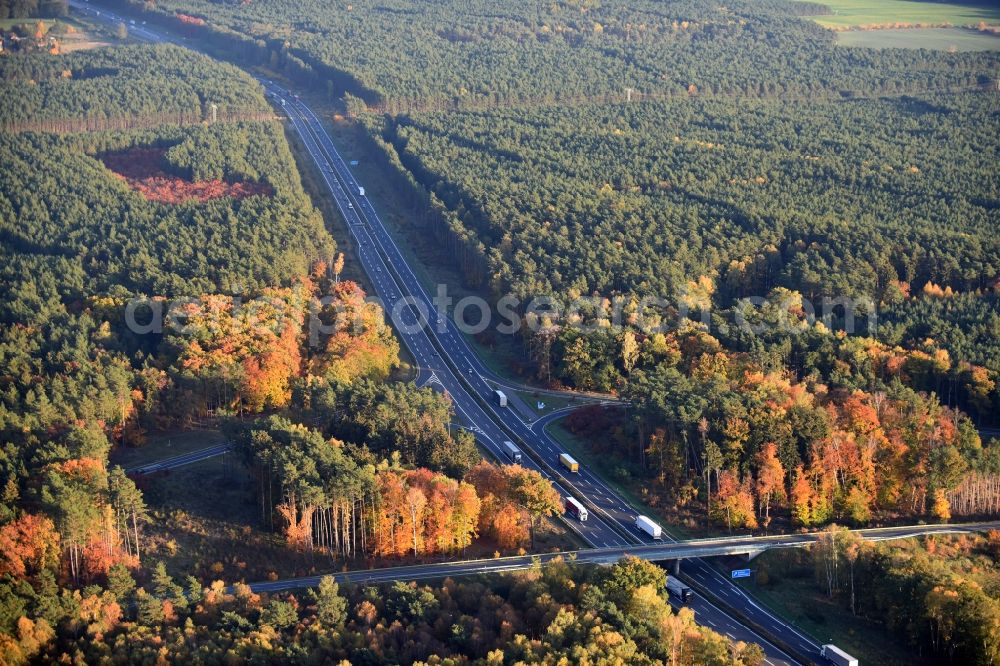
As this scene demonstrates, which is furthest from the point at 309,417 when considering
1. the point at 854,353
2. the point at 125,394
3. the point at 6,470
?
the point at 854,353

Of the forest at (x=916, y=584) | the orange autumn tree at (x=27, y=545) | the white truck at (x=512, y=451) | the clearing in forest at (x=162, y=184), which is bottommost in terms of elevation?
the orange autumn tree at (x=27, y=545)

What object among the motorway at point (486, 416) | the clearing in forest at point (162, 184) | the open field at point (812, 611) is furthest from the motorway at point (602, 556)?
the clearing in forest at point (162, 184)

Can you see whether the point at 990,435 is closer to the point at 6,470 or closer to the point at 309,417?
the point at 309,417

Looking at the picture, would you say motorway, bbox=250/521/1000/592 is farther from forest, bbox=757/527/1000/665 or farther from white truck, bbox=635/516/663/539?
white truck, bbox=635/516/663/539

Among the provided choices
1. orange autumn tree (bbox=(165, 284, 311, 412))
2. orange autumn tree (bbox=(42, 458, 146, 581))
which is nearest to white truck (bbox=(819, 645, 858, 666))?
orange autumn tree (bbox=(42, 458, 146, 581))

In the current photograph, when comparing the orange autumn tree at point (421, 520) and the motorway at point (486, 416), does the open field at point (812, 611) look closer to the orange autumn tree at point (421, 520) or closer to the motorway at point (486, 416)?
the motorway at point (486, 416)
